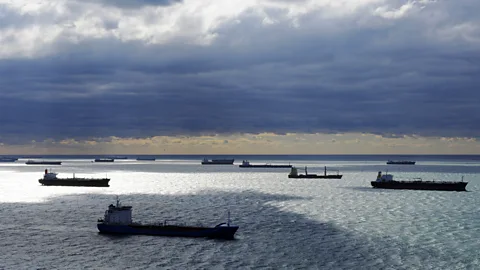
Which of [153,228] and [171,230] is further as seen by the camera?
[153,228]

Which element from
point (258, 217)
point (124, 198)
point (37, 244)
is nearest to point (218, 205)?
point (258, 217)

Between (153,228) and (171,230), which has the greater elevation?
(153,228)

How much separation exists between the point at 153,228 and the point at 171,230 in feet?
11.5

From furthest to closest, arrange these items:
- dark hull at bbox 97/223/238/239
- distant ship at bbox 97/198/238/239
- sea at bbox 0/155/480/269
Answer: distant ship at bbox 97/198/238/239
dark hull at bbox 97/223/238/239
sea at bbox 0/155/480/269

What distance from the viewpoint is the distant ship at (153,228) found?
93.4 meters

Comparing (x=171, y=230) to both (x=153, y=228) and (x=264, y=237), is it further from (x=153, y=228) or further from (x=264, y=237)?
(x=264, y=237)

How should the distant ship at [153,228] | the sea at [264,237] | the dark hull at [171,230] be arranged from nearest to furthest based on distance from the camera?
the sea at [264,237]
the dark hull at [171,230]
the distant ship at [153,228]

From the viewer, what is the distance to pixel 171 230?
9700 centimetres

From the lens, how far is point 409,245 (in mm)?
85938

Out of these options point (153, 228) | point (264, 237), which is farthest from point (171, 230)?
point (264, 237)

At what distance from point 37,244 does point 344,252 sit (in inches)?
1890

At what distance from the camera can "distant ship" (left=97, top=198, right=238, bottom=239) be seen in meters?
93.4

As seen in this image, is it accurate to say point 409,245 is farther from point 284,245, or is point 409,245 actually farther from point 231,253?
point 231,253

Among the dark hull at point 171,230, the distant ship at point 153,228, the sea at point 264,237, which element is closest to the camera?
the sea at point 264,237
